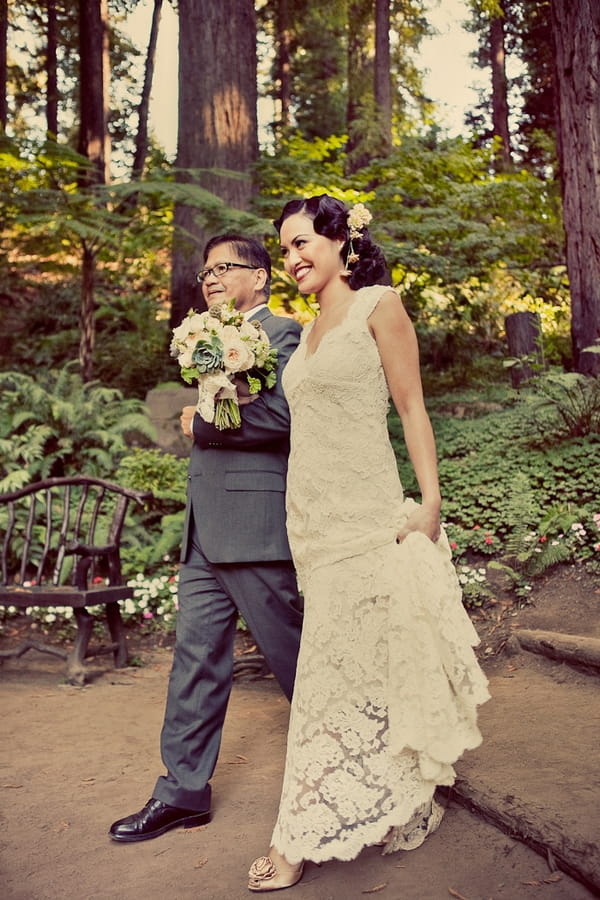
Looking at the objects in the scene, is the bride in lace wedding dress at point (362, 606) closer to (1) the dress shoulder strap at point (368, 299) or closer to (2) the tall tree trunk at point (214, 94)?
(1) the dress shoulder strap at point (368, 299)

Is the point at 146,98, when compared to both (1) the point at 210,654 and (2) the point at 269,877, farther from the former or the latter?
(2) the point at 269,877

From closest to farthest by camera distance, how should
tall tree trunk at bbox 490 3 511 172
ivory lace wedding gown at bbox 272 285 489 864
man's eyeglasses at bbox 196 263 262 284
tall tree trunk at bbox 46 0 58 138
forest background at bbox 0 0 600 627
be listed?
1. ivory lace wedding gown at bbox 272 285 489 864
2. man's eyeglasses at bbox 196 263 262 284
3. forest background at bbox 0 0 600 627
4. tall tree trunk at bbox 490 3 511 172
5. tall tree trunk at bbox 46 0 58 138

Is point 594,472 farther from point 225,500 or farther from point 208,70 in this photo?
point 208,70

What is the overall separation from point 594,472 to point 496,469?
0.90 meters

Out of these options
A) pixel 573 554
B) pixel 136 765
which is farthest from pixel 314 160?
pixel 136 765

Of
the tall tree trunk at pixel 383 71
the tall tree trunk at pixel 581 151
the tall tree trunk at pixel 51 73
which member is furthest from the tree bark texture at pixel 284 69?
the tall tree trunk at pixel 581 151

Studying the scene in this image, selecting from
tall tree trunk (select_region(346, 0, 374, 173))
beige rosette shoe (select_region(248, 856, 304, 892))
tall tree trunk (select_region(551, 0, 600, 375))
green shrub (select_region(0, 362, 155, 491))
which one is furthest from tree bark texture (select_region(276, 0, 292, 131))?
beige rosette shoe (select_region(248, 856, 304, 892))

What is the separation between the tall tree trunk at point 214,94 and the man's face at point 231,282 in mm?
6157

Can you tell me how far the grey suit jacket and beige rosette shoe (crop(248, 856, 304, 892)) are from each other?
3.47 ft

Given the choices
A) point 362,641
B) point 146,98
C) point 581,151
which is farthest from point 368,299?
point 146,98

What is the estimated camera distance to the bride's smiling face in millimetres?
3018

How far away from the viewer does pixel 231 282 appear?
362 centimetres

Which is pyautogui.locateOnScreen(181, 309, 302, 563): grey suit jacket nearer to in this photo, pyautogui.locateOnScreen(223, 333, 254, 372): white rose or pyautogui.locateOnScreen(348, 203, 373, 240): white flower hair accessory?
pyautogui.locateOnScreen(223, 333, 254, 372): white rose

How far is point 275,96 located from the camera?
2433cm
